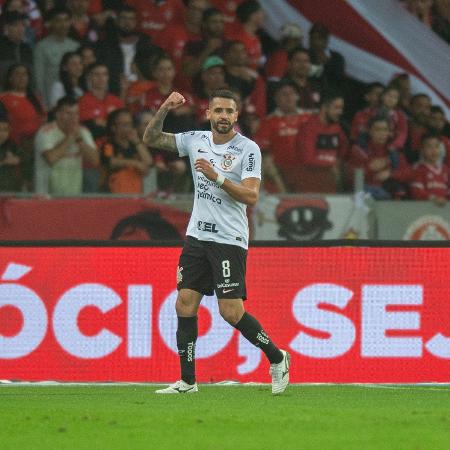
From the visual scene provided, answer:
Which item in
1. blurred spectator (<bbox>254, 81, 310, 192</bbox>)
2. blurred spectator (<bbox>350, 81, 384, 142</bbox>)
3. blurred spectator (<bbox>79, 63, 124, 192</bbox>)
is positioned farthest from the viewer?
blurred spectator (<bbox>350, 81, 384, 142</bbox>)

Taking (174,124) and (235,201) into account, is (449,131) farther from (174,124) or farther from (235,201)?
(235,201)

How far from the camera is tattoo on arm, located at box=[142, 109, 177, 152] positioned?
395 inches

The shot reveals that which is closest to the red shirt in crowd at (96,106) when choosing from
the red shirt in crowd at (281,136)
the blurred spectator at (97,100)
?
the blurred spectator at (97,100)

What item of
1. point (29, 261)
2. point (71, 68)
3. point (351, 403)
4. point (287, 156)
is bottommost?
point (351, 403)

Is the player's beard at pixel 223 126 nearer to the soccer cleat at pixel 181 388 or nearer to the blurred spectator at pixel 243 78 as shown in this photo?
the soccer cleat at pixel 181 388

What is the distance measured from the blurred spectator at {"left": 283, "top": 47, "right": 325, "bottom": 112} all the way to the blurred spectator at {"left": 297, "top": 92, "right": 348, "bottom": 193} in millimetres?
185

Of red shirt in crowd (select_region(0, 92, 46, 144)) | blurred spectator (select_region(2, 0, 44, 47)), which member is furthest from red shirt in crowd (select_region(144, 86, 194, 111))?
blurred spectator (select_region(2, 0, 44, 47))

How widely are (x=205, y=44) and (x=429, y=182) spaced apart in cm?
307

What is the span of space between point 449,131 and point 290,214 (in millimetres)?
4160

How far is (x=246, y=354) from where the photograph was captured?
1202cm

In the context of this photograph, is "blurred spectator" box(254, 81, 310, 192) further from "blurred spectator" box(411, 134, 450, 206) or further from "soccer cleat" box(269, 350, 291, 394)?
"soccer cleat" box(269, 350, 291, 394)

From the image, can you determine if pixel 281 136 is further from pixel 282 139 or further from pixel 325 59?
pixel 325 59

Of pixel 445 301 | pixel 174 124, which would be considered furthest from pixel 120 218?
pixel 445 301

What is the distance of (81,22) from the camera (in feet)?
53.2
